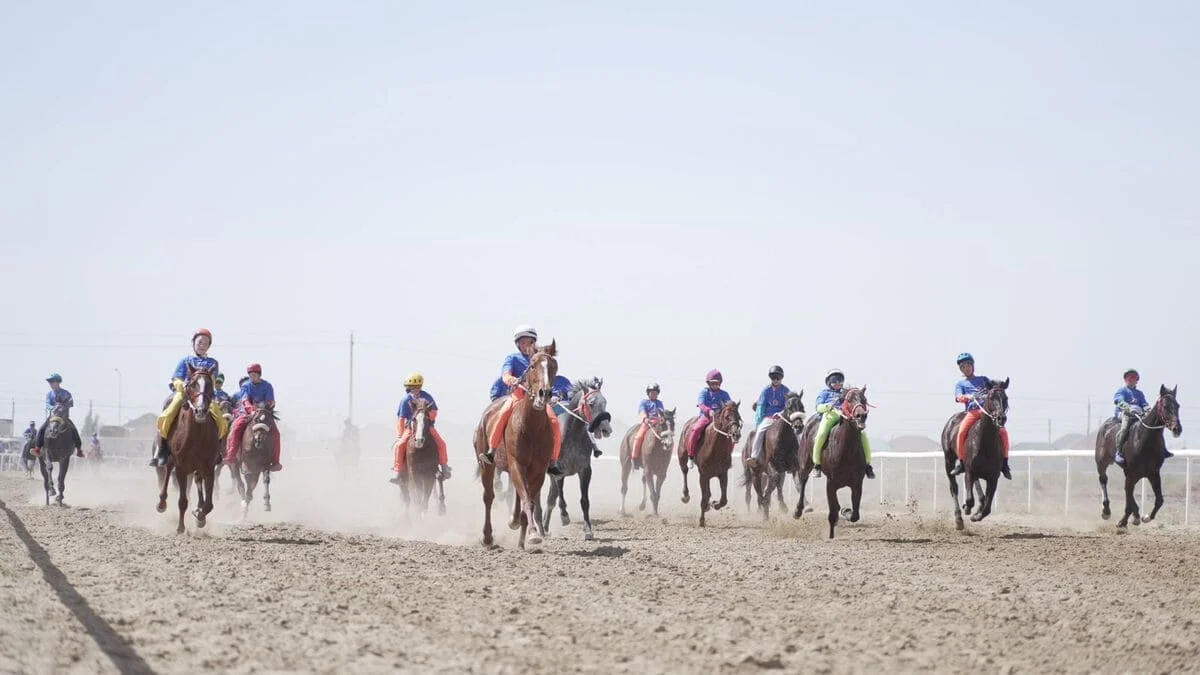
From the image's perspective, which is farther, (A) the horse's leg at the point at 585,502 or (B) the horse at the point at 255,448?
(B) the horse at the point at 255,448

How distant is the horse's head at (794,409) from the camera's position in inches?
912

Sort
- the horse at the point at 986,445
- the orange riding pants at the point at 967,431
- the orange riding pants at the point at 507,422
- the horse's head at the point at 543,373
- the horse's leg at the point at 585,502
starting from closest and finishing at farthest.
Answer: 1. the horse's head at the point at 543,373
2. the orange riding pants at the point at 507,422
3. the horse's leg at the point at 585,502
4. the horse at the point at 986,445
5. the orange riding pants at the point at 967,431

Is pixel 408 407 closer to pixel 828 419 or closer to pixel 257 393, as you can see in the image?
pixel 257 393

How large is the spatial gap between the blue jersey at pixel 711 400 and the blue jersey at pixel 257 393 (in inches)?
303

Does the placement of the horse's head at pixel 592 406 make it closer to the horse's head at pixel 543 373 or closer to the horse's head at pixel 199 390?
the horse's head at pixel 543 373

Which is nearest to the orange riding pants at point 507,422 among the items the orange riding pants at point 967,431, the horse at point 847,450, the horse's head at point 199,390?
the horse's head at point 199,390

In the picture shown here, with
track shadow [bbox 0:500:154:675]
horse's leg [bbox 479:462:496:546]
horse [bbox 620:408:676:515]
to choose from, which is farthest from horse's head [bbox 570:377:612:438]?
horse [bbox 620:408:676:515]

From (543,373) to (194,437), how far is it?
590 centimetres

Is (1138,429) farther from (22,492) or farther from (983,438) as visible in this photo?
(22,492)

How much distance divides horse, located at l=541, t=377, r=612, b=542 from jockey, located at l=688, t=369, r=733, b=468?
16.3 feet

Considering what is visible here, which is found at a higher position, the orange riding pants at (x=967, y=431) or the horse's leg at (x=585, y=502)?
the orange riding pants at (x=967, y=431)

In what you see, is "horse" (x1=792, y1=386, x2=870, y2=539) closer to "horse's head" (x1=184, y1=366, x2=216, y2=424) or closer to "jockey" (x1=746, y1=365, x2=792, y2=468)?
"jockey" (x1=746, y1=365, x2=792, y2=468)

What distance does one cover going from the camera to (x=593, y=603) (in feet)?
37.1

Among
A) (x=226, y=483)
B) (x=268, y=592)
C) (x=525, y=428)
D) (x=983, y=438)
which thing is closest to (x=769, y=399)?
(x=983, y=438)
